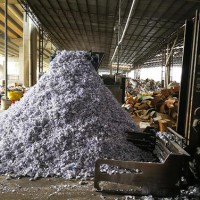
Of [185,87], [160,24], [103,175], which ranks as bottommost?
[103,175]

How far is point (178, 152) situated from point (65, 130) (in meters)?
1.94

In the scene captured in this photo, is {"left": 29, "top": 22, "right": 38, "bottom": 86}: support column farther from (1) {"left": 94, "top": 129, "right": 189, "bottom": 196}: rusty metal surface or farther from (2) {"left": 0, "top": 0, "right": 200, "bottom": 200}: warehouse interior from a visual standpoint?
(1) {"left": 94, "top": 129, "right": 189, "bottom": 196}: rusty metal surface

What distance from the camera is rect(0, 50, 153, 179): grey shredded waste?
12.3ft

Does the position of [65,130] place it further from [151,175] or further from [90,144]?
[151,175]

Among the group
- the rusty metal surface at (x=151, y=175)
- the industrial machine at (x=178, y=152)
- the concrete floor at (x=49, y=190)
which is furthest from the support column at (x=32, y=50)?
the rusty metal surface at (x=151, y=175)

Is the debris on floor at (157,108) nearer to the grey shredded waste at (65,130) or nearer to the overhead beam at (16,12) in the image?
the grey shredded waste at (65,130)

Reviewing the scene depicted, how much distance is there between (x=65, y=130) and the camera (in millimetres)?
4047

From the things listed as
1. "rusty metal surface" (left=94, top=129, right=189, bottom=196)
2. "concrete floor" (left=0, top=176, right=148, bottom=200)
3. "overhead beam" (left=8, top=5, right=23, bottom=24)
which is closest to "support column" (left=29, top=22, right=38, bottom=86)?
"overhead beam" (left=8, top=5, right=23, bottom=24)

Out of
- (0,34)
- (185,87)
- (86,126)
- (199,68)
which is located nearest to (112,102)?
(86,126)

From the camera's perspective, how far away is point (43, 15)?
17391 mm

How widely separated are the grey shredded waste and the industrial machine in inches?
15.2

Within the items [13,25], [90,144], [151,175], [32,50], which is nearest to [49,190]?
[90,144]

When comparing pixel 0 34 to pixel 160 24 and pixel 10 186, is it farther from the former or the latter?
pixel 10 186

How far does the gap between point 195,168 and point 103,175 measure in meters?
1.35
